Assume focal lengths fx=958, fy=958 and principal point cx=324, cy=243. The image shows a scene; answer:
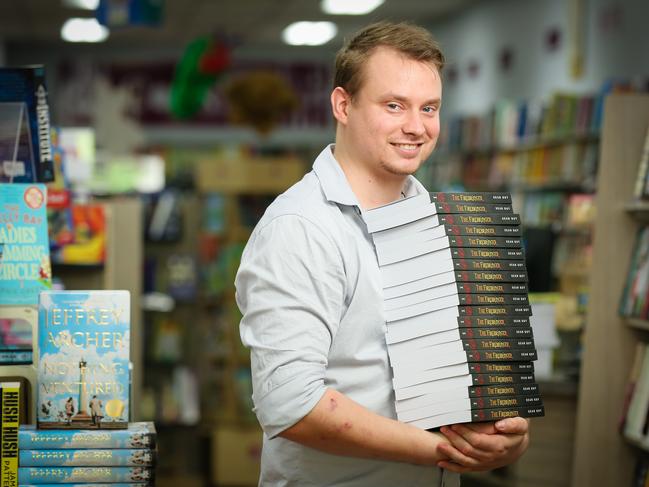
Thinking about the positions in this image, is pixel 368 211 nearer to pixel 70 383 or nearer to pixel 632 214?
pixel 70 383

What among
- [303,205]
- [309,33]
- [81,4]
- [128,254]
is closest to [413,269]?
[303,205]

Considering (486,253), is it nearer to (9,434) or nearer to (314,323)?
(314,323)

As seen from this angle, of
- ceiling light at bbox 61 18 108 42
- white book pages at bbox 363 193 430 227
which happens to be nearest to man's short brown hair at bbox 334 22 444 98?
white book pages at bbox 363 193 430 227

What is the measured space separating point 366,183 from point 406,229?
13cm

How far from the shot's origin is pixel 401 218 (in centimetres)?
187

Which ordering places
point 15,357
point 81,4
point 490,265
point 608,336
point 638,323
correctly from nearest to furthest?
point 490,265 < point 15,357 < point 638,323 < point 608,336 < point 81,4

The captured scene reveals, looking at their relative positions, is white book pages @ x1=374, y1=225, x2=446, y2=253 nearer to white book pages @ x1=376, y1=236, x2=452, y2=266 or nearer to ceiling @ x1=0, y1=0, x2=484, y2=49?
white book pages @ x1=376, y1=236, x2=452, y2=266

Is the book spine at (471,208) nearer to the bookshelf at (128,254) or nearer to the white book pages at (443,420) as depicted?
the white book pages at (443,420)

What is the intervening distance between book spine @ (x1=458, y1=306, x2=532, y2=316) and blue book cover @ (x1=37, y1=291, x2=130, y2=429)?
2.38 ft

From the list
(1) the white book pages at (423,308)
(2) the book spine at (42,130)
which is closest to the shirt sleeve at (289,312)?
(1) the white book pages at (423,308)

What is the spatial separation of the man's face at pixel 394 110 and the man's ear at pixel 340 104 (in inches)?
1.0

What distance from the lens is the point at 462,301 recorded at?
6.08ft

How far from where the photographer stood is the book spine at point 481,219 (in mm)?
1887

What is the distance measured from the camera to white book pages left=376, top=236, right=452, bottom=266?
1855 mm
